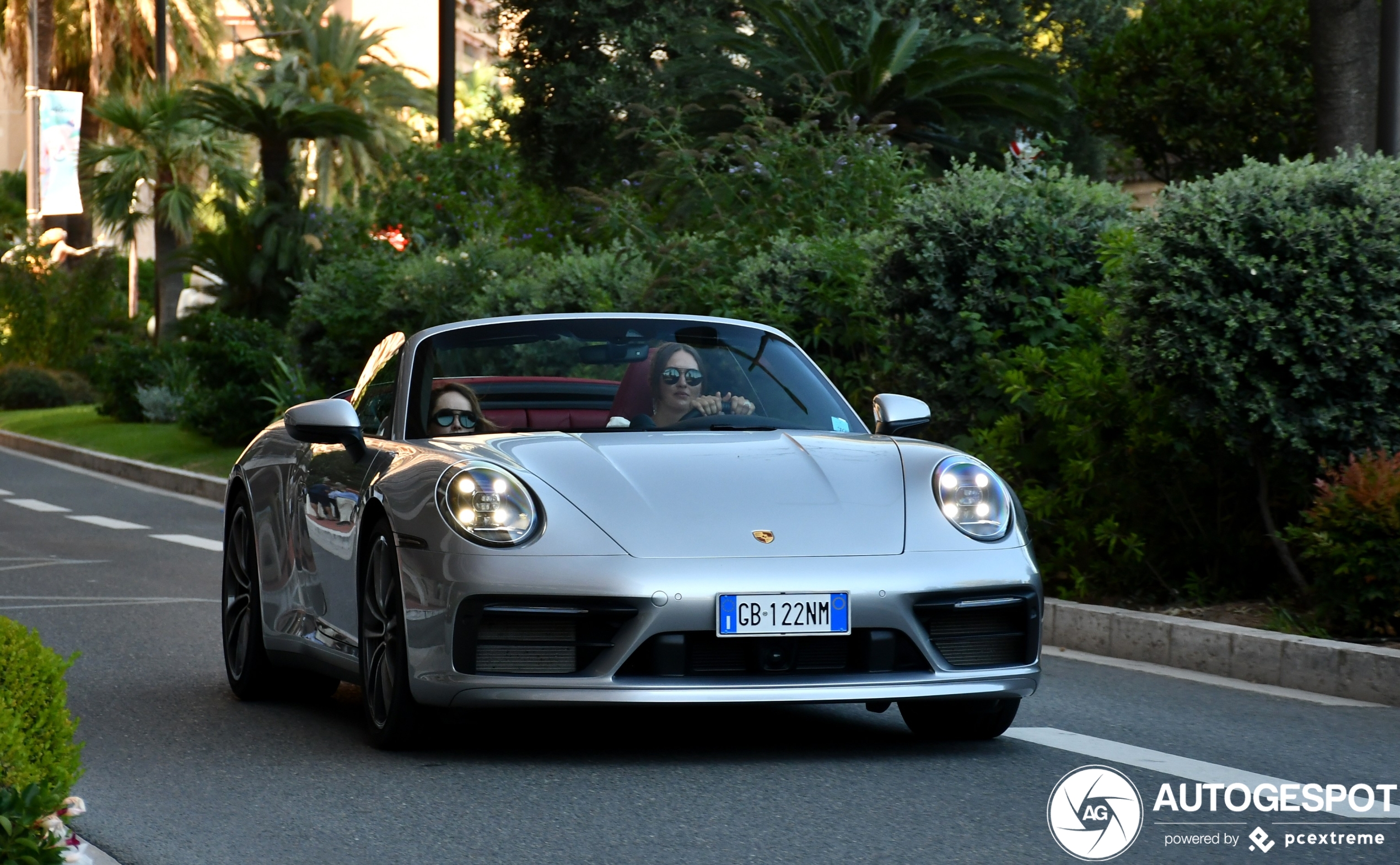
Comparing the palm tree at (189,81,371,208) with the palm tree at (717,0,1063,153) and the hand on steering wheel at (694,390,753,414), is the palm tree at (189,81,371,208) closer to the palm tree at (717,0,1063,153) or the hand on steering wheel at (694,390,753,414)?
the palm tree at (717,0,1063,153)

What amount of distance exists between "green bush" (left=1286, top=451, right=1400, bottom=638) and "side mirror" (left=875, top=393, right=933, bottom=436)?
7.13ft

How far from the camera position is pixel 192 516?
18.0 meters

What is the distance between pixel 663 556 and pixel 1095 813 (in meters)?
1.32

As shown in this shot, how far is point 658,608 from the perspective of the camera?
576cm

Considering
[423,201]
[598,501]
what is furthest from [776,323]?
[423,201]

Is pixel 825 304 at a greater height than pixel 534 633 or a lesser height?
greater

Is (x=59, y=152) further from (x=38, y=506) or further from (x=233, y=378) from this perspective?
(x=38, y=506)

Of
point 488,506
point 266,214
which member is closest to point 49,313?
point 266,214

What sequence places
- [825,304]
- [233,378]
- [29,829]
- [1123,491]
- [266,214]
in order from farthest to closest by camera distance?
[266,214] < [233,378] < [825,304] < [1123,491] < [29,829]

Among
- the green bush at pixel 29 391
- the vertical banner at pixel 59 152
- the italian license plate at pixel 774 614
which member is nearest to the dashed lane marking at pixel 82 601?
the italian license plate at pixel 774 614

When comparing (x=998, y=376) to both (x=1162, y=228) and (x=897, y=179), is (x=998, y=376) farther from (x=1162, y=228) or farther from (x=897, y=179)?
(x=897, y=179)

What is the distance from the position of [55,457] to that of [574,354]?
21907 millimetres

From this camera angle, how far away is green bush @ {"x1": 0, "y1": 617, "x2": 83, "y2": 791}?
4.12 meters

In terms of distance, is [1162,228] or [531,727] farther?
[1162,228]
